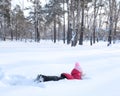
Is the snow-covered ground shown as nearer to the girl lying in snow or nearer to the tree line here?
the girl lying in snow

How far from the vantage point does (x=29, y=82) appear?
6.79 meters

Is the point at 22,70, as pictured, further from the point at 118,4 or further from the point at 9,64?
the point at 118,4

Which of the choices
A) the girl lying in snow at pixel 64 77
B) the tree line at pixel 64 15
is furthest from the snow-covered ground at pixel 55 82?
the tree line at pixel 64 15

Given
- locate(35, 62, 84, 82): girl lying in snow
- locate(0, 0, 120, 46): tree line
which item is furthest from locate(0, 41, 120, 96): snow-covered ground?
locate(0, 0, 120, 46): tree line

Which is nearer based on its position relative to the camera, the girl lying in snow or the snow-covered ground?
the snow-covered ground

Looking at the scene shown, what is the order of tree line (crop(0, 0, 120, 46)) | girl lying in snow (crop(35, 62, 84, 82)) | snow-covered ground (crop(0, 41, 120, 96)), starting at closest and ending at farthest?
snow-covered ground (crop(0, 41, 120, 96))
girl lying in snow (crop(35, 62, 84, 82))
tree line (crop(0, 0, 120, 46))

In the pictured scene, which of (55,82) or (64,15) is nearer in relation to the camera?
(55,82)

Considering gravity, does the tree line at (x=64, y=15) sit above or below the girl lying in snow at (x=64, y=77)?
above

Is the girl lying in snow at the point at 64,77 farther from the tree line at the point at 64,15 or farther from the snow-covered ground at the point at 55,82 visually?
the tree line at the point at 64,15

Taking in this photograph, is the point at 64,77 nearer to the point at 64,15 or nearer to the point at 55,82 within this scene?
the point at 55,82

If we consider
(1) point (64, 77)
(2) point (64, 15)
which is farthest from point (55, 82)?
(2) point (64, 15)

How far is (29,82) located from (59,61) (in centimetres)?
365

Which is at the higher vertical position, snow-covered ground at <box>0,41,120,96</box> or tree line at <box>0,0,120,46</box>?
tree line at <box>0,0,120,46</box>

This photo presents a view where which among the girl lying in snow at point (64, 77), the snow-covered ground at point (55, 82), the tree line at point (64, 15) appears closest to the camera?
the snow-covered ground at point (55, 82)
